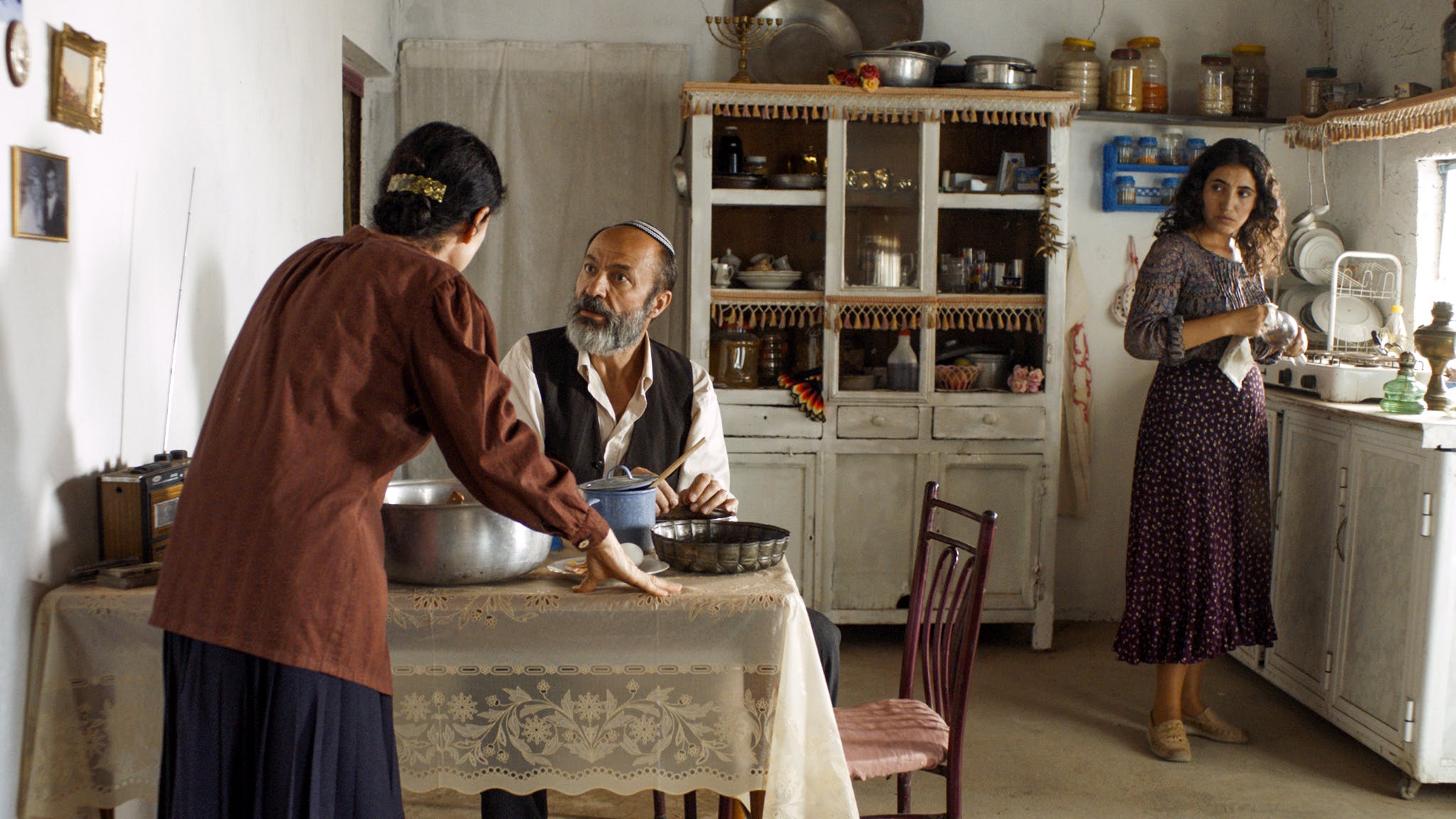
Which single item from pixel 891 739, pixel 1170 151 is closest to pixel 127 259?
pixel 891 739

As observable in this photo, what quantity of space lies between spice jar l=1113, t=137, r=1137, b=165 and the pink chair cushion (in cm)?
284

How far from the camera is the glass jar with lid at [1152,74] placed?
4398 mm

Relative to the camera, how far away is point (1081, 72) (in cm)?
432

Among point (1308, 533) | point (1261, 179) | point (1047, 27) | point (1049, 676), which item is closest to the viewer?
point (1261, 179)

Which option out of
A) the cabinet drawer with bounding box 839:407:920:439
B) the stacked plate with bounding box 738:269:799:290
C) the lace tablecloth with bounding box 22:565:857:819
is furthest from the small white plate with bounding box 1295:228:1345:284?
the lace tablecloth with bounding box 22:565:857:819

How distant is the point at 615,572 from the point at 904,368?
8.55 feet

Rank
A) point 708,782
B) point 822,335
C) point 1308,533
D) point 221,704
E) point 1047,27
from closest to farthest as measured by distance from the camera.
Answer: point 221,704 → point 708,782 → point 1308,533 → point 822,335 → point 1047,27

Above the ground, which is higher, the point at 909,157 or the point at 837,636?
the point at 909,157

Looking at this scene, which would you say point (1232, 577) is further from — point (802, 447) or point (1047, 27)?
point (1047, 27)

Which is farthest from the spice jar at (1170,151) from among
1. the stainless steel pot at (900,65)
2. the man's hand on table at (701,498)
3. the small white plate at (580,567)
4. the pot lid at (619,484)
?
the small white plate at (580,567)

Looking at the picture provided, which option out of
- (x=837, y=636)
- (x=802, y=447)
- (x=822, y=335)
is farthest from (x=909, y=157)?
(x=837, y=636)

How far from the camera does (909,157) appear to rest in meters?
4.17

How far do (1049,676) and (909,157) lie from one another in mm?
1887

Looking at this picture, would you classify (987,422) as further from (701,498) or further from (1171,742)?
(701,498)
